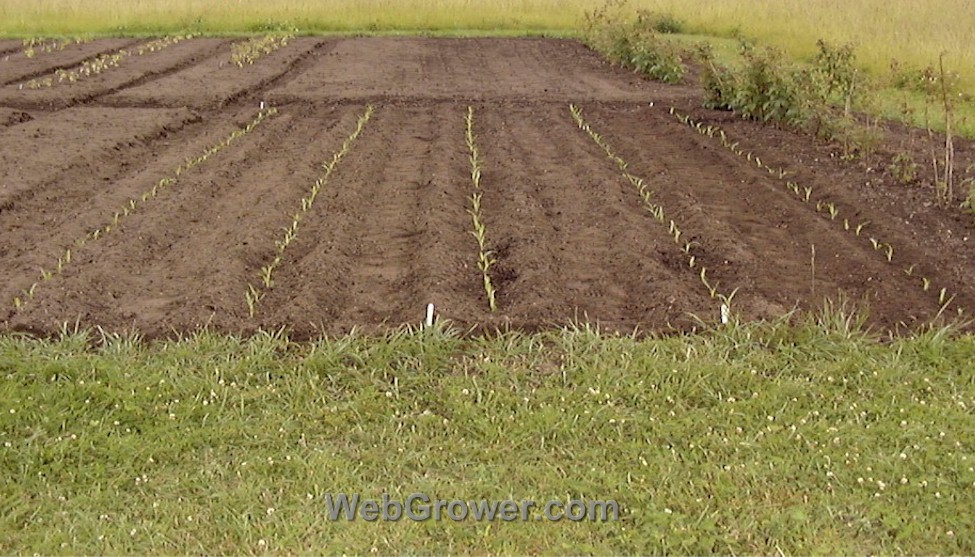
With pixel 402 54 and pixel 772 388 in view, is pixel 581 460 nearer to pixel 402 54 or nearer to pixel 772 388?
pixel 772 388

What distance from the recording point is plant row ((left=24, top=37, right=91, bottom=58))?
57.0 ft

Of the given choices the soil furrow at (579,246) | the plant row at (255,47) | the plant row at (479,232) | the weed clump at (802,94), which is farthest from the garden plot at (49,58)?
the weed clump at (802,94)

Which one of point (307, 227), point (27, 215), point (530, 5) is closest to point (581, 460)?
point (307, 227)

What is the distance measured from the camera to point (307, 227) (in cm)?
737

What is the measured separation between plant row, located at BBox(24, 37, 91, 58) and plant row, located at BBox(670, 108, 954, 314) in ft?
38.5

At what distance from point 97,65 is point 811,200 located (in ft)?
38.0

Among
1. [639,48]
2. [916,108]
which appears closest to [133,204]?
[916,108]

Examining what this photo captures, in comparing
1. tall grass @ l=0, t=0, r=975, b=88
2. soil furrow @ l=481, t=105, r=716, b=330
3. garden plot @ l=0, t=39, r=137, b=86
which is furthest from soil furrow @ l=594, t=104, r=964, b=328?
tall grass @ l=0, t=0, r=975, b=88

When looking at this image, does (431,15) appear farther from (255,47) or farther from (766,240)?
(766,240)

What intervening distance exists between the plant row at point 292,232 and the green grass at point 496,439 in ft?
2.01

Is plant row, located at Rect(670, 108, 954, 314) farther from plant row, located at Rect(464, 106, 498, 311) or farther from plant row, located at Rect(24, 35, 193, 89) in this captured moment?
plant row, located at Rect(24, 35, 193, 89)

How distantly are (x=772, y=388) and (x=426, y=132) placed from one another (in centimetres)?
658

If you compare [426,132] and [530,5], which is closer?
[426,132]

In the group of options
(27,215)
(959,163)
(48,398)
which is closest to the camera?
(48,398)
